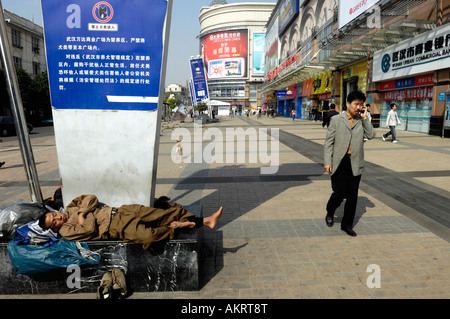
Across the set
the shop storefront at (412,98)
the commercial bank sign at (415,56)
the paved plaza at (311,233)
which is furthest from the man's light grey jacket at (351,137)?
the shop storefront at (412,98)

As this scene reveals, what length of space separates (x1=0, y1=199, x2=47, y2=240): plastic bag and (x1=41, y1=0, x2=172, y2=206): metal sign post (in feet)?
1.64

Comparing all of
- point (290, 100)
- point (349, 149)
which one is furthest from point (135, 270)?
point (290, 100)

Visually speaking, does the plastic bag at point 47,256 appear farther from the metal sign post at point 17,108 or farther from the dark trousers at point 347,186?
the dark trousers at point 347,186

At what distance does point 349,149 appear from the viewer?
160 inches

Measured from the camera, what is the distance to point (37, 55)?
45.2 m

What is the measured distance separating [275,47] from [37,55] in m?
35.0

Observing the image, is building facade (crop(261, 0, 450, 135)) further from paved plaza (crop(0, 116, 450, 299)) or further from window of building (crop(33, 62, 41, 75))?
window of building (crop(33, 62, 41, 75))

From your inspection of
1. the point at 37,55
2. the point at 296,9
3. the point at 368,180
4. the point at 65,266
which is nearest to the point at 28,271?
the point at 65,266

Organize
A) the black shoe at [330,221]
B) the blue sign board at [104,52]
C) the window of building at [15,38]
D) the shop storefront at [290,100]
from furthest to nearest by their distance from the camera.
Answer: the shop storefront at [290,100] → the window of building at [15,38] → the black shoe at [330,221] → the blue sign board at [104,52]

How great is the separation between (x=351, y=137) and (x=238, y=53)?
294 feet

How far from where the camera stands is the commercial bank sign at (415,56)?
14367 mm

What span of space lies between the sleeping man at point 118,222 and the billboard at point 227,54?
292ft

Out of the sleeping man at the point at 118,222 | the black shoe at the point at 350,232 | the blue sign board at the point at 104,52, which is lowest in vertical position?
the black shoe at the point at 350,232
